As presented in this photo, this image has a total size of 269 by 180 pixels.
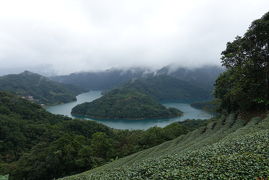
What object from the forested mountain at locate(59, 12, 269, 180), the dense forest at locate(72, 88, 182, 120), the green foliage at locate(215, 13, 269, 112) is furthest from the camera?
the dense forest at locate(72, 88, 182, 120)

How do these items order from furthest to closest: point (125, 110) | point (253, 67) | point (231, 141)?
point (125, 110), point (253, 67), point (231, 141)

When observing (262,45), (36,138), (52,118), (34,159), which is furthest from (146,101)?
(262,45)

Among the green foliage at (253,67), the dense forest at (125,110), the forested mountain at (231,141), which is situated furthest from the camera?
the dense forest at (125,110)

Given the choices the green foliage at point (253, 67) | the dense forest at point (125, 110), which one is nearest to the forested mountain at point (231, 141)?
the green foliage at point (253, 67)

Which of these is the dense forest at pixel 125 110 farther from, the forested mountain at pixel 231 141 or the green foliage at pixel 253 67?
the green foliage at pixel 253 67

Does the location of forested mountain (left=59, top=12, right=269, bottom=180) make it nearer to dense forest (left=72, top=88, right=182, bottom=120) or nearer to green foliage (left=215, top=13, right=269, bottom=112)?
green foliage (left=215, top=13, right=269, bottom=112)

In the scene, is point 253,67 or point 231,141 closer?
point 231,141

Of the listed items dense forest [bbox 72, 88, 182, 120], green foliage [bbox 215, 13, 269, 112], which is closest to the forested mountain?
green foliage [bbox 215, 13, 269, 112]

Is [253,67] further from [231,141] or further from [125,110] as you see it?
[125,110]

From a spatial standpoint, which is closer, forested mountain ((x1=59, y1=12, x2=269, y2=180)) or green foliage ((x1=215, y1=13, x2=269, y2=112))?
forested mountain ((x1=59, y1=12, x2=269, y2=180))

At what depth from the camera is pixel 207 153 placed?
408 inches

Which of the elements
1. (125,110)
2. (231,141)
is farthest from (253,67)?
(125,110)

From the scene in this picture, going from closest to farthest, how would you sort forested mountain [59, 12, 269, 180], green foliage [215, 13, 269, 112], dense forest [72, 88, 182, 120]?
forested mountain [59, 12, 269, 180] < green foliage [215, 13, 269, 112] < dense forest [72, 88, 182, 120]

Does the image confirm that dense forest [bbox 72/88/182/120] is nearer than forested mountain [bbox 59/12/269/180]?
No
